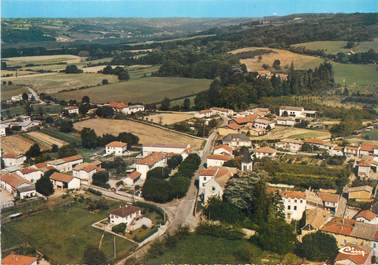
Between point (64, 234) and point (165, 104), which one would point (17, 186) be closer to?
point (64, 234)

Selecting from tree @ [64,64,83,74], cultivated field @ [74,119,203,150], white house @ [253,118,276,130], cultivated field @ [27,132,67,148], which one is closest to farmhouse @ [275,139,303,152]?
white house @ [253,118,276,130]

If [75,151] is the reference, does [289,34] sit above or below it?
above

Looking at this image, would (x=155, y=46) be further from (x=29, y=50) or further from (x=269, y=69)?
(x=269, y=69)

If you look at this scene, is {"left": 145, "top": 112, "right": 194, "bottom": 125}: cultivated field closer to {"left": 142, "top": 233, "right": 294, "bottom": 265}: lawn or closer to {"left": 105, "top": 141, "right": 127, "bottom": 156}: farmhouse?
{"left": 105, "top": 141, "right": 127, "bottom": 156}: farmhouse

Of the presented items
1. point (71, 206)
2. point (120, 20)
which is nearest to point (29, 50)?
point (71, 206)

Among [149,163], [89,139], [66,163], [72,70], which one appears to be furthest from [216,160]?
[72,70]

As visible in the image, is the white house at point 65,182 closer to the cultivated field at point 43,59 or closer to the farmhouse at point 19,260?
the farmhouse at point 19,260

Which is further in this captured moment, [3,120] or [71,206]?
[3,120]

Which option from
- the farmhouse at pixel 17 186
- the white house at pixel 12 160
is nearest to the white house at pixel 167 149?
the white house at pixel 12 160
